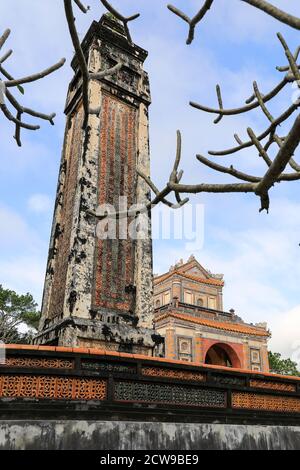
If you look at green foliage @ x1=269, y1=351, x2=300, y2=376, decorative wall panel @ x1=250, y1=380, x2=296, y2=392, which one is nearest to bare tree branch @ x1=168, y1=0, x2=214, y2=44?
decorative wall panel @ x1=250, y1=380, x2=296, y2=392

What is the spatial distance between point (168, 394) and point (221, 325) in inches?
740

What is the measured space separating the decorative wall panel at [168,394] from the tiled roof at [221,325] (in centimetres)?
1654

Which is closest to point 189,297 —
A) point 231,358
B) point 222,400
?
point 231,358

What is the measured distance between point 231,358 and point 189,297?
7.12 meters

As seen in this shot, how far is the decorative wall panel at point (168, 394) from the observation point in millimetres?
4867

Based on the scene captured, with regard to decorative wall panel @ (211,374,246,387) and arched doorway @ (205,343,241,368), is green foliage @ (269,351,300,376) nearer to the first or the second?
arched doorway @ (205,343,241,368)

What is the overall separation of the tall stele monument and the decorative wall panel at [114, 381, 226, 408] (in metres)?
2.38

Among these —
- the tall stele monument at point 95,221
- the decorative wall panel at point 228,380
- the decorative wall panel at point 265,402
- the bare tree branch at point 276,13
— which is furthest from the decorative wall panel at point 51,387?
the bare tree branch at point 276,13

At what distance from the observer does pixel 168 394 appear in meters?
5.16

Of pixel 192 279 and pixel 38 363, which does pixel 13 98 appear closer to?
pixel 38 363

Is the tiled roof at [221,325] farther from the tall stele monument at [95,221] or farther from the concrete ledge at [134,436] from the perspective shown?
the concrete ledge at [134,436]
